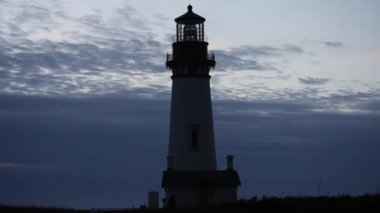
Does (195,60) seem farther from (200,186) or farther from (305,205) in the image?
(305,205)

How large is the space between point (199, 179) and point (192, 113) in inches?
161

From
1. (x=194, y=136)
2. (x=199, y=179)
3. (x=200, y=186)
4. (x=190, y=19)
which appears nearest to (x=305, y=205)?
(x=200, y=186)

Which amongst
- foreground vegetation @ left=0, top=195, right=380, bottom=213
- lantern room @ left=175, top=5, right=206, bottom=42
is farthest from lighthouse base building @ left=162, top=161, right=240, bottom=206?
foreground vegetation @ left=0, top=195, right=380, bottom=213

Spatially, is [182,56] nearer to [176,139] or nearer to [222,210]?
[176,139]

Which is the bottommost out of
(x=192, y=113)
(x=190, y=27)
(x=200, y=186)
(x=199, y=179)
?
(x=200, y=186)

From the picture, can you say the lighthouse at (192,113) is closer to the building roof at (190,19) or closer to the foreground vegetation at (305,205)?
the building roof at (190,19)

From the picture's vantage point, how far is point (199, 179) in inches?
1582

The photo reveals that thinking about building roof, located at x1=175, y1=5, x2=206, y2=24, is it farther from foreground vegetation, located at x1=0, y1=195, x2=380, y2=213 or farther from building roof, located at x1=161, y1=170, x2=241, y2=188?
foreground vegetation, located at x1=0, y1=195, x2=380, y2=213

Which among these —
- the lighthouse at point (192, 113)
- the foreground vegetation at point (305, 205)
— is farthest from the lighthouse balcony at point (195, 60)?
the foreground vegetation at point (305, 205)

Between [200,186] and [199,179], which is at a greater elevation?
[199,179]

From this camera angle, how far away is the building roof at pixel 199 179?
40062 mm

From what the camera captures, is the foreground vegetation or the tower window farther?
the tower window

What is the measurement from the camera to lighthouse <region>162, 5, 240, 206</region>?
4081 cm

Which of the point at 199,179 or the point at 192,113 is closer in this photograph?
the point at 199,179
